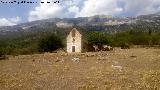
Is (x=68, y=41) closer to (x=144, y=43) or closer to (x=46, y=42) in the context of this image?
(x=46, y=42)

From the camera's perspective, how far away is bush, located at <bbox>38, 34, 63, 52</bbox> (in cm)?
9912

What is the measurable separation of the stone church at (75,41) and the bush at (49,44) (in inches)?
331

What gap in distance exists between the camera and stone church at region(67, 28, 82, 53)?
91.3 m

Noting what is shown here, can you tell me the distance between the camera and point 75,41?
91688 millimetres

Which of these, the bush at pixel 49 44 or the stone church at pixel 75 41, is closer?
the stone church at pixel 75 41

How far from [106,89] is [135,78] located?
6176 mm

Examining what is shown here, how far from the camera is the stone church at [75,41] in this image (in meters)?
91.3

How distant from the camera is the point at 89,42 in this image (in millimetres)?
99062

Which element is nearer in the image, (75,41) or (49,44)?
(75,41)

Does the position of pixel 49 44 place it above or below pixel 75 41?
below

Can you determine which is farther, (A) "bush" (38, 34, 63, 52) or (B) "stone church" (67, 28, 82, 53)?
(A) "bush" (38, 34, 63, 52)

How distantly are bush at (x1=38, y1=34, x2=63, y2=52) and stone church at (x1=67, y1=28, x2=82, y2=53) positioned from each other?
27.6ft

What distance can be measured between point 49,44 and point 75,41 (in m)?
10.7

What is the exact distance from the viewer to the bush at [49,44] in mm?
99125
